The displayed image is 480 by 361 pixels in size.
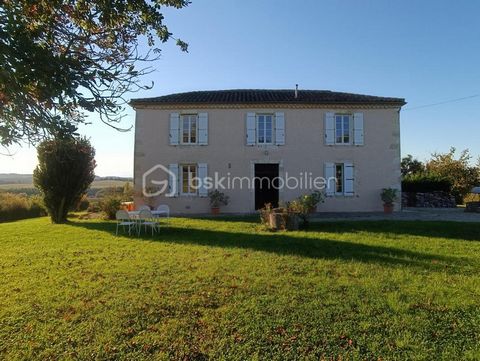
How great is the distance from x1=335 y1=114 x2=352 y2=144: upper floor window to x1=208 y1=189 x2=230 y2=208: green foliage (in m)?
5.40

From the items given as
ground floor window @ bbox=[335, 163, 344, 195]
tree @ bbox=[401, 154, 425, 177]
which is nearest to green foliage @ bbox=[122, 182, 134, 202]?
ground floor window @ bbox=[335, 163, 344, 195]

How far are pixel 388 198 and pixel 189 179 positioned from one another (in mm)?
8350

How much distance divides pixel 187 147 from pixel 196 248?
861 cm

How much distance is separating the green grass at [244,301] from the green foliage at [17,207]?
14.2 metres

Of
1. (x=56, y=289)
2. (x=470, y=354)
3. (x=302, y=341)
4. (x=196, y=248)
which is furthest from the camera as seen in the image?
(x=196, y=248)

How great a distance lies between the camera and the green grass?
3256 millimetres

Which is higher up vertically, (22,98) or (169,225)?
(22,98)

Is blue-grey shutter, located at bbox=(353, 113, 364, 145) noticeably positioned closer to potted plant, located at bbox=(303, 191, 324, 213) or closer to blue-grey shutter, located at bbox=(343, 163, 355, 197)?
blue-grey shutter, located at bbox=(343, 163, 355, 197)

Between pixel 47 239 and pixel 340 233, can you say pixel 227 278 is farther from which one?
pixel 47 239

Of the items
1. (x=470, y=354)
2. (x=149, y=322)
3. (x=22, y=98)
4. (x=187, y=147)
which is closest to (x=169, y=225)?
(x=187, y=147)

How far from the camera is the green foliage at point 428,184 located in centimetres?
1984

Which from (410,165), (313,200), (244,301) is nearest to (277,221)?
(313,200)

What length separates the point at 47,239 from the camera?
970 cm

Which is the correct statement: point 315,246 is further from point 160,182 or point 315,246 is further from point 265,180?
point 160,182
